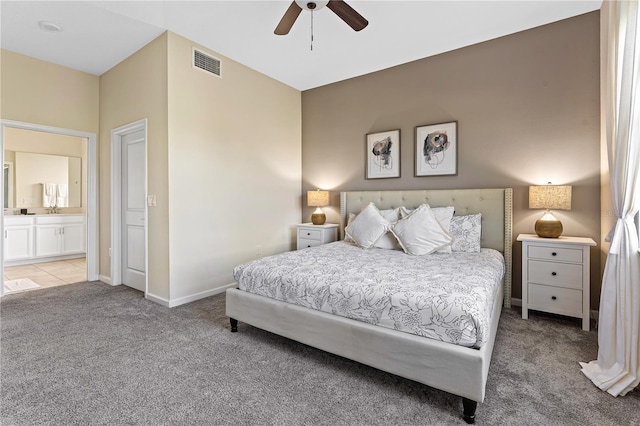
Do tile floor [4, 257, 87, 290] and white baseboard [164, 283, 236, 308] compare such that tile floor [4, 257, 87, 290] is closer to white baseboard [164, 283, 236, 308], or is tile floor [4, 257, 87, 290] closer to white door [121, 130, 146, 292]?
white door [121, 130, 146, 292]

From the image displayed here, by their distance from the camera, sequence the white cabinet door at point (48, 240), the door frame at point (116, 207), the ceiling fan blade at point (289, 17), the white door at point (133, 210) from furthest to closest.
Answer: the white cabinet door at point (48, 240)
the door frame at point (116, 207)
the white door at point (133, 210)
the ceiling fan blade at point (289, 17)

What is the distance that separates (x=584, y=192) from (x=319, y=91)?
3.78 m

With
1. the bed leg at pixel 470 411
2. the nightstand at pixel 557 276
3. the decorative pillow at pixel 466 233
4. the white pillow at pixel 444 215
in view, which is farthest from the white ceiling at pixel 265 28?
the bed leg at pixel 470 411

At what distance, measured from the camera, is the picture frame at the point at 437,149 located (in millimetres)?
3746

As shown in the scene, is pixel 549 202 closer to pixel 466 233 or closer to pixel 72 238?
pixel 466 233

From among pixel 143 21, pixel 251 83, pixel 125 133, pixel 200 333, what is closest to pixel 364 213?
pixel 200 333

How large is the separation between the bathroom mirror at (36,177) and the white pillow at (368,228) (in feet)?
20.7

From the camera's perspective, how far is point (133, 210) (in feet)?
13.3

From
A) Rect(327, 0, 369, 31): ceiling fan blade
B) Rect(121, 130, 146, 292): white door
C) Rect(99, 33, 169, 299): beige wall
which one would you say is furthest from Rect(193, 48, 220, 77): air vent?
Rect(327, 0, 369, 31): ceiling fan blade

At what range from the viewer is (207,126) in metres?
3.71

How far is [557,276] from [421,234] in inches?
49.7

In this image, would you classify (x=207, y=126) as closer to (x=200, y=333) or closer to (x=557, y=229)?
(x=200, y=333)

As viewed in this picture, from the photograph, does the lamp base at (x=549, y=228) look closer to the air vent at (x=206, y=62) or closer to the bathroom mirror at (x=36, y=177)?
the air vent at (x=206, y=62)

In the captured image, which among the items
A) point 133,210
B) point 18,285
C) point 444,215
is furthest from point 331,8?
point 18,285
